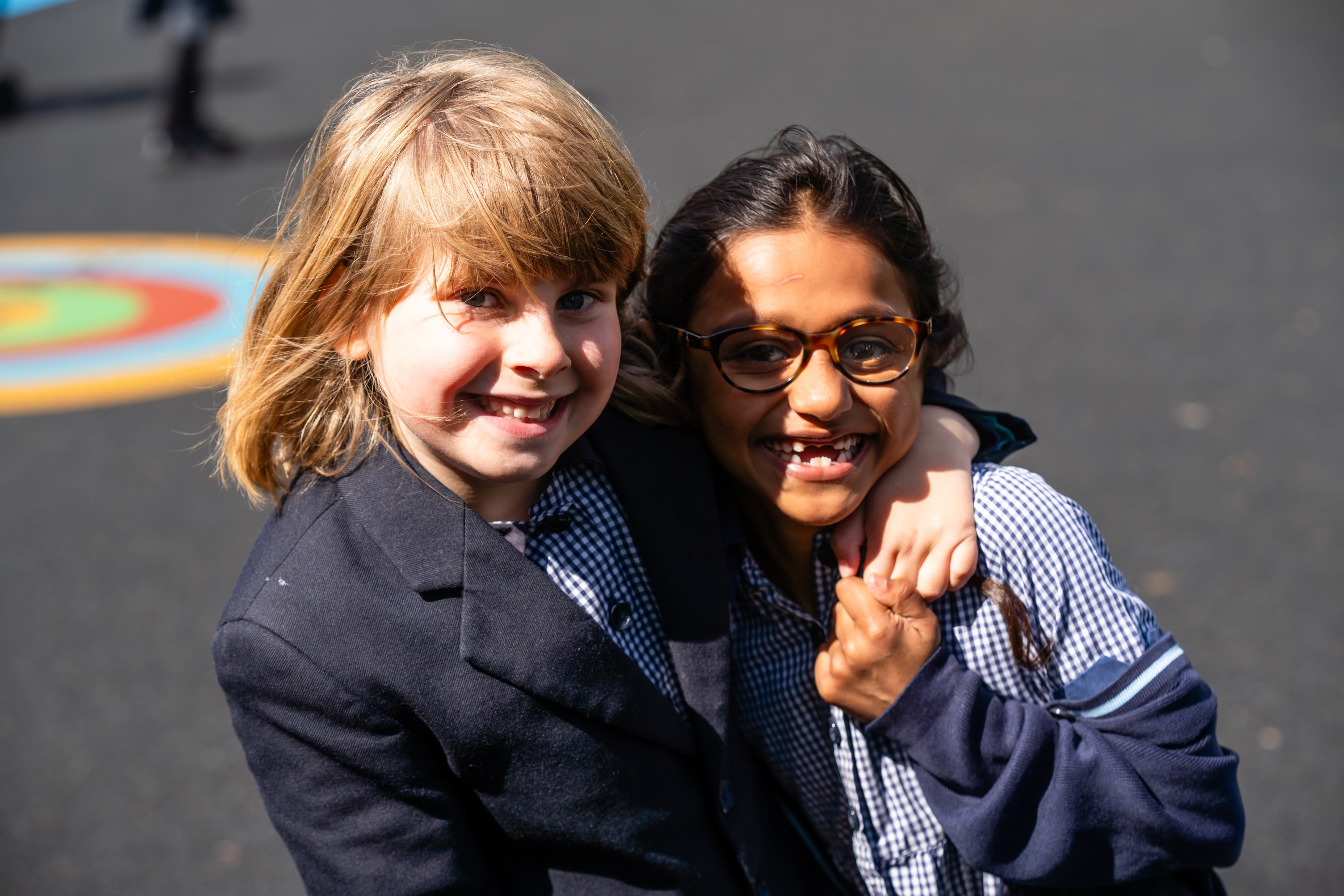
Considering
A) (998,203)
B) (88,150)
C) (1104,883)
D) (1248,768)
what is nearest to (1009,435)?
(1104,883)

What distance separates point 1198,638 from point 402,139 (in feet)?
9.81

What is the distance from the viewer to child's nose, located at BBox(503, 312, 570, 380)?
136 cm

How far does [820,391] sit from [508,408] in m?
0.44

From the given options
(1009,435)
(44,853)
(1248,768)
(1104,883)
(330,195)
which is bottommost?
(44,853)

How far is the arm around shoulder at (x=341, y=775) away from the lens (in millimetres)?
1406

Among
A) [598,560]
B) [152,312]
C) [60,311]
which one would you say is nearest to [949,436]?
[598,560]

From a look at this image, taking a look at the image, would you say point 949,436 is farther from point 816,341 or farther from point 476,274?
point 476,274

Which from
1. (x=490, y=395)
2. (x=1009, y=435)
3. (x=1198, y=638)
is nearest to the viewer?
(x=490, y=395)

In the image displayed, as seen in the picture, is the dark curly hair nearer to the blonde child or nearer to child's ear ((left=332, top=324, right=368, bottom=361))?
the blonde child

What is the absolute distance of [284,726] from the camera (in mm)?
1432

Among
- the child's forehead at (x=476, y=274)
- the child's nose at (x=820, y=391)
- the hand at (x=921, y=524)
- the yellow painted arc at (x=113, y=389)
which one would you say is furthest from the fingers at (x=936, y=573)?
the yellow painted arc at (x=113, y=389)

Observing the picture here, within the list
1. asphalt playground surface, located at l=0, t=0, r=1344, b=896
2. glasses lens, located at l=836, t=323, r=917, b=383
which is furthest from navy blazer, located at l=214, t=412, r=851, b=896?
asphalt playground surface, located at l=0, t=0, r=1344, b=896

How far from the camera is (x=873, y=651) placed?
1546 millimetres

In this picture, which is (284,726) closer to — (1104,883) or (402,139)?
(402,139)
